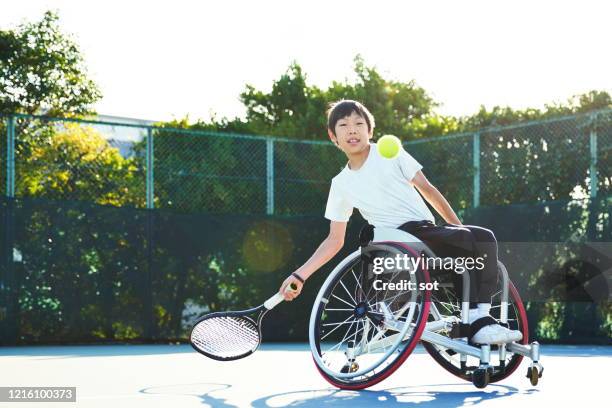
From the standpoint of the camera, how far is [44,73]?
52.9 ft

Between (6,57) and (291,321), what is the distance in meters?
8.69

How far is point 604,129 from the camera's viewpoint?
8.75 m

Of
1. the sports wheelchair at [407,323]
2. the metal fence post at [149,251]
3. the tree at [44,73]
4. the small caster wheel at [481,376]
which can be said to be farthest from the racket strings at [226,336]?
the tree at [44,73]

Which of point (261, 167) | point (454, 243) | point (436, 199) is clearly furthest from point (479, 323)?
point (261, 167)

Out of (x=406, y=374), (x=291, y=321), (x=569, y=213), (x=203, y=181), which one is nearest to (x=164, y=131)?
(x=203, y=181)

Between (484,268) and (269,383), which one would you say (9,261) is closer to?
(269,383)

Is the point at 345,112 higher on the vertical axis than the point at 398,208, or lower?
higher

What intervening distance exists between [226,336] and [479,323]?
135 cm

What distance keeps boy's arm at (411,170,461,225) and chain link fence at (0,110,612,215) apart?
482cm

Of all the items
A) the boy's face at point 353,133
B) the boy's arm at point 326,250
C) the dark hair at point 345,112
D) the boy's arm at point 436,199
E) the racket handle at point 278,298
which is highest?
the dark hair at point 345,112

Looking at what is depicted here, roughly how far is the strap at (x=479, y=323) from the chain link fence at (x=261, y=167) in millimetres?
5157

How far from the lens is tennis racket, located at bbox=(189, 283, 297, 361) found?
453 cm

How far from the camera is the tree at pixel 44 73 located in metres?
15.7

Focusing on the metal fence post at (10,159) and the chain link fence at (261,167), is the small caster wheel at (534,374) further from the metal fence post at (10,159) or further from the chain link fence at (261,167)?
the metal fence post at (10,159)
